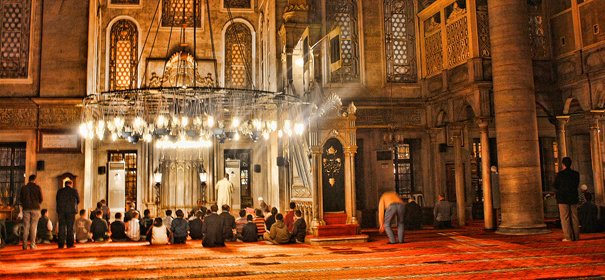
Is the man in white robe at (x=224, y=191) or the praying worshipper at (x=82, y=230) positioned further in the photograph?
the man in white robe at (x=224, y=191)

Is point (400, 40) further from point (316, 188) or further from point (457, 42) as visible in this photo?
point (316, 188)

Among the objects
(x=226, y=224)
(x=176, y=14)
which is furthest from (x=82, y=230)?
(x=176, y=14)

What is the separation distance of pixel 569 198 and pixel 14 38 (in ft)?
45.0

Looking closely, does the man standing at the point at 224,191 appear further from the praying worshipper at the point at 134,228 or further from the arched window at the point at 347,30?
the arched window at the point at 347,30

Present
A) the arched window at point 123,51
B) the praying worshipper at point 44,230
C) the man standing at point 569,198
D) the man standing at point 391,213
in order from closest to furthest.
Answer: the man standing at point 569,198
the man standing at point 391,213
the praying worshipper at point 44,230
the arched window at point 123,51

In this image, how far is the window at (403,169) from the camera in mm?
14242

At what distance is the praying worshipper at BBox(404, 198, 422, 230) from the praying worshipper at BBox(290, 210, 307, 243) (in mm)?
3431

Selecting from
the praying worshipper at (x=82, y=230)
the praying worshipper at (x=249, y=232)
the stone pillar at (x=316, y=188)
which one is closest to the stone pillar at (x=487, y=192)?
the stone pillar at (x=316, y=188)

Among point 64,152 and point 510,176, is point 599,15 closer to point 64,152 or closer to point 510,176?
point 510,176

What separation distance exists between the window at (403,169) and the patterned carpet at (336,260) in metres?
4.85

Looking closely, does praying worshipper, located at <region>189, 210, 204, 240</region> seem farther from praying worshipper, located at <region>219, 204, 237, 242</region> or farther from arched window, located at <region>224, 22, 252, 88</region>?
arched window, located at <region>224, 22, 252, 88</region>

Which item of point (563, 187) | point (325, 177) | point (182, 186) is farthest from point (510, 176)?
point (182, 186)

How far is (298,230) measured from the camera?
938 cm

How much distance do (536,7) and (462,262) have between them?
8121 millimetres
